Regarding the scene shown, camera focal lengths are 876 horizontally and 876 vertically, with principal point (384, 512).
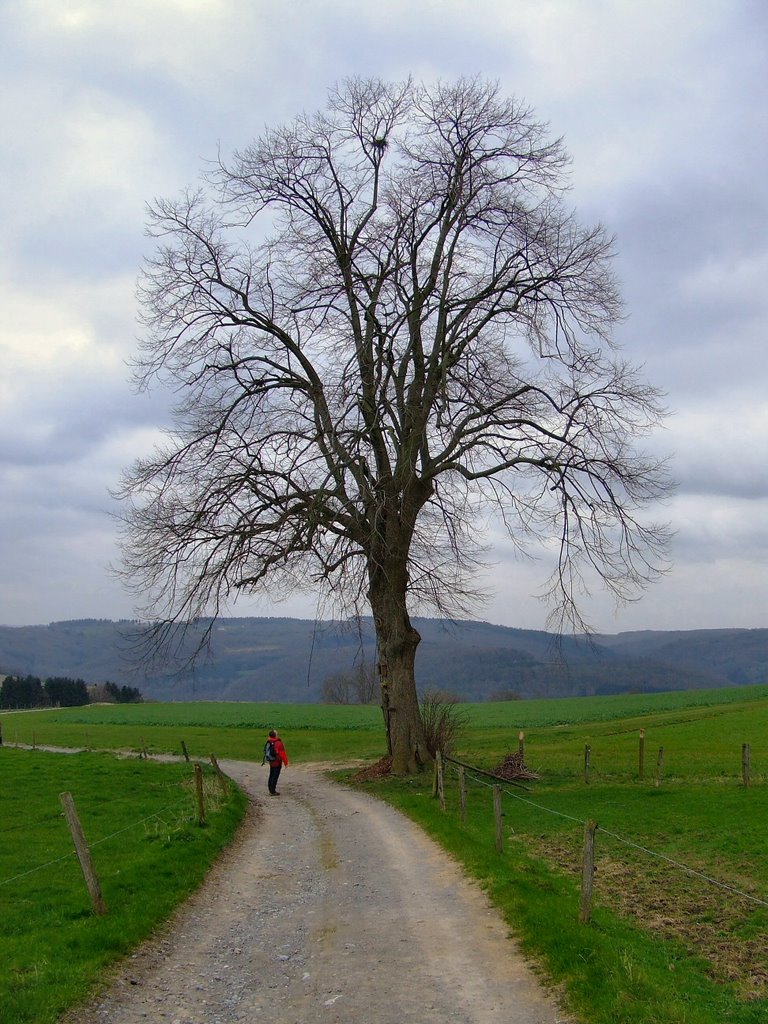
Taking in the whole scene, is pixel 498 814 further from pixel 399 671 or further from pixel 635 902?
pixel 399 671

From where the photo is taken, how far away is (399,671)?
85.3 feet

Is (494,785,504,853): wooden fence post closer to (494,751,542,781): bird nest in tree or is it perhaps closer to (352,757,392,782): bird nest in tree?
(494,751,542,781): bird nest in tree

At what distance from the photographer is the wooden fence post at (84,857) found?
1030 cm

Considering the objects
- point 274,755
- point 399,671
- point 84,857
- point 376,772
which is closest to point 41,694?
point 376,772

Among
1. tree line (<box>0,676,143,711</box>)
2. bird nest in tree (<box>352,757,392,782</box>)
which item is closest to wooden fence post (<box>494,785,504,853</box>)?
bird nest in tree (<box>352,757,392,782</box>)

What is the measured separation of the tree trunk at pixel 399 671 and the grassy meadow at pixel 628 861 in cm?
131

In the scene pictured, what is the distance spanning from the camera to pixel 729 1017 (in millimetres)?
7355

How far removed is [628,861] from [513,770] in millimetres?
11582

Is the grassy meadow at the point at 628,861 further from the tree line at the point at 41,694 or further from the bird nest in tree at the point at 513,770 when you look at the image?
the tree line at the point at 41,694

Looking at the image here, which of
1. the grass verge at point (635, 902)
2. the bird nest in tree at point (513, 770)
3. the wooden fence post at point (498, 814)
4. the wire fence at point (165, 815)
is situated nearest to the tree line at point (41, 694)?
the bird nest in tree at point (513, 770)

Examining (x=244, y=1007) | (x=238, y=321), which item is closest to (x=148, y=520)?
(x=238, y=321)

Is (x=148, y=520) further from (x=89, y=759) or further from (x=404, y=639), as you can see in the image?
(x=89, y=759)

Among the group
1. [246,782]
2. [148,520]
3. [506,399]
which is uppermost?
[506,399]

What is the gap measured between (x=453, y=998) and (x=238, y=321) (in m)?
20.9
